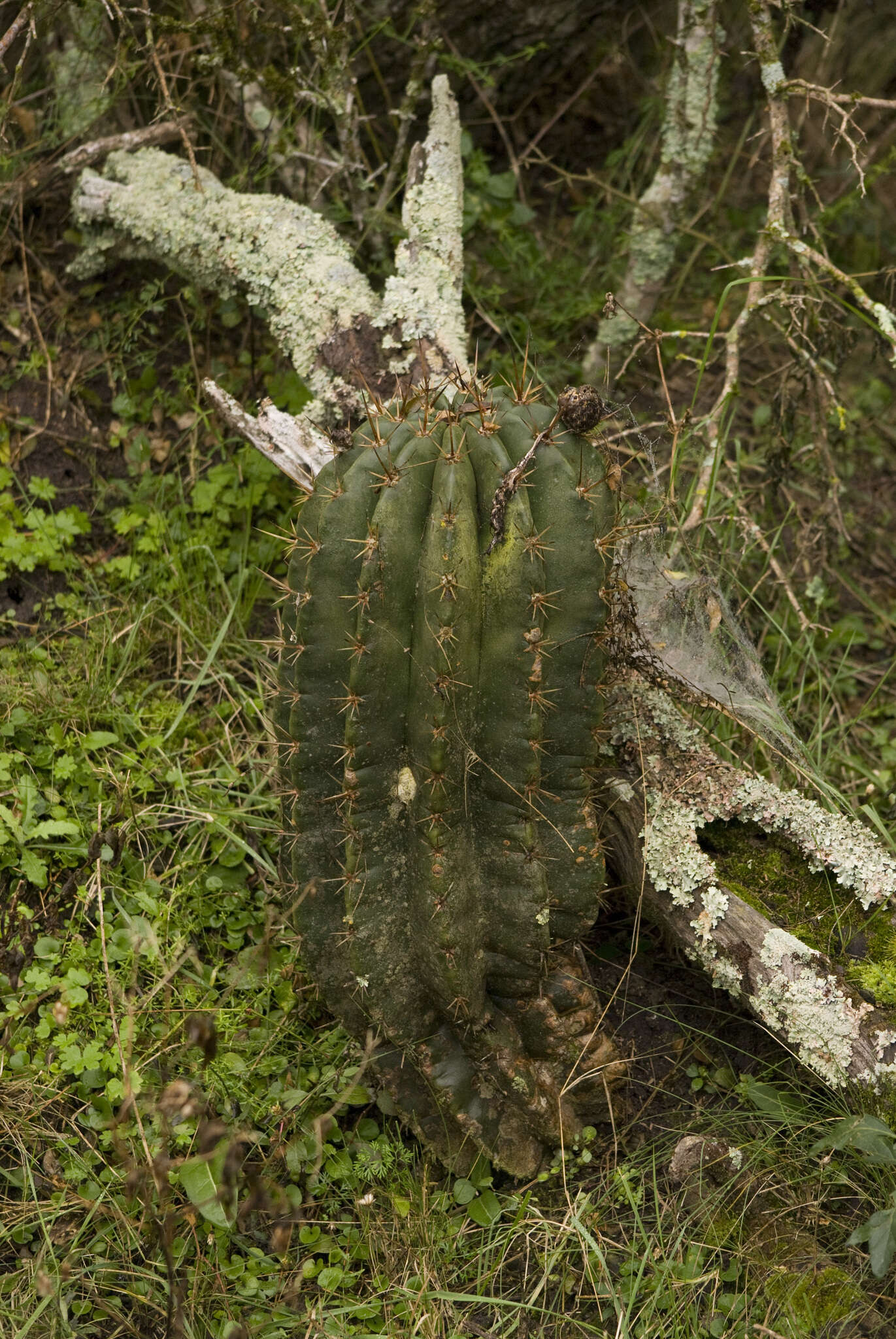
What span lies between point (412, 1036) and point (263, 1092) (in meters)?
0.41

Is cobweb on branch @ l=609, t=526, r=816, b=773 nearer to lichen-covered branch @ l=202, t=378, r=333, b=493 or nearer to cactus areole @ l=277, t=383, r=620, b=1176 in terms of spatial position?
cactus areole @ l=277, t=383, r=620, b=1176

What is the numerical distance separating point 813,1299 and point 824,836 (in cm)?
88

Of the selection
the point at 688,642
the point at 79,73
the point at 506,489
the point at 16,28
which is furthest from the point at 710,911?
the point at 79,73

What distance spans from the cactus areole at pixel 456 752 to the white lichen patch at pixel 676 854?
0.22 metres

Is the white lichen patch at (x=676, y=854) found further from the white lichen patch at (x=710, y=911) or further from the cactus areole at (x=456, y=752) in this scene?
the cactus areole at (x=456, y=752)

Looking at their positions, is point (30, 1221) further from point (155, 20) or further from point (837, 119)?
point (837, 119)

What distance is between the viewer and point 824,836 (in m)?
2.31

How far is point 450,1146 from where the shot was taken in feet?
7.23

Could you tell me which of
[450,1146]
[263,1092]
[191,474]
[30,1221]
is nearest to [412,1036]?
[450,1146]

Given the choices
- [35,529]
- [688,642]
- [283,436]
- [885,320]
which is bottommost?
[35,529]

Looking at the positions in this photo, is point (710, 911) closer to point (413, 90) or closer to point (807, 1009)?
point (807, 1009)

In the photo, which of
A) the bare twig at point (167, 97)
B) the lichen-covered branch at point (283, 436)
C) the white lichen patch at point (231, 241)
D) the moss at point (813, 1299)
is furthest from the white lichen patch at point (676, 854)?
the bare twig at point (167, 97)

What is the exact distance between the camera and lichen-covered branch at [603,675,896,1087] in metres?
2.12

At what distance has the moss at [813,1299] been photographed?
193cm
